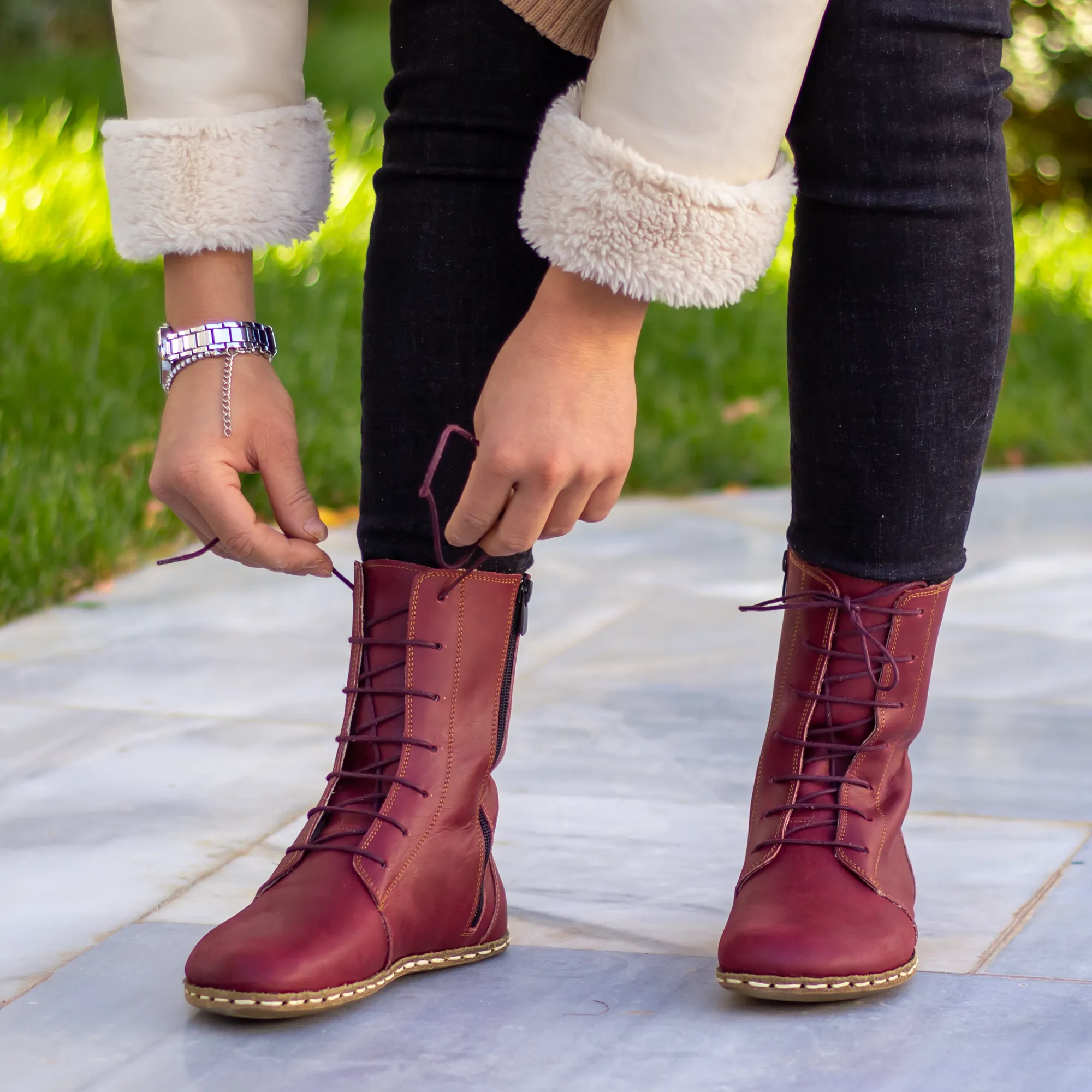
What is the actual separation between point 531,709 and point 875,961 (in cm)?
80

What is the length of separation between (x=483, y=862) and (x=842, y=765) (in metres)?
0.29

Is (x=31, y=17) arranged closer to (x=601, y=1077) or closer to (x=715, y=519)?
(x=715, y=519)

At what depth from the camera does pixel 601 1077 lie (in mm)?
1060

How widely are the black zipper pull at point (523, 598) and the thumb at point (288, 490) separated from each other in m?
0.16

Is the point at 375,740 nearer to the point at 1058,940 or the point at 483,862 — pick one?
the point at 483,862

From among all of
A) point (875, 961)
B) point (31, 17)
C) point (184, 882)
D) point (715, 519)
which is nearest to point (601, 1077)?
point (875, 961)

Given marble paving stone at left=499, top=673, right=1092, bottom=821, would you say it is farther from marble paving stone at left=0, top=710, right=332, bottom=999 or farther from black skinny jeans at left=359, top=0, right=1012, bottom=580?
black skinny jeans at left=359, top=0, right=1012, bottom=580

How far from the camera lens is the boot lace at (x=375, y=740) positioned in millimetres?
1210

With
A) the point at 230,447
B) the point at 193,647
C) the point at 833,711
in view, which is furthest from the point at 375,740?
the point at 193,647

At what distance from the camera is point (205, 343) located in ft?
3.96

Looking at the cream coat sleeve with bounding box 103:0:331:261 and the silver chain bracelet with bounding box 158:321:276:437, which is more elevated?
the cream coat sleeve with bounding box 103:0:331:261

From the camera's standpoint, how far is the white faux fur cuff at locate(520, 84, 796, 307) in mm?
1006

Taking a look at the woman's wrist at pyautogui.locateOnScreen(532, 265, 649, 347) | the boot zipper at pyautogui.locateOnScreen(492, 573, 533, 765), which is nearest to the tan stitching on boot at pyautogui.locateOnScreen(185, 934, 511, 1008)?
the boot zipper at pyautogui.locateOnScreen(492, 573, 533, 765)

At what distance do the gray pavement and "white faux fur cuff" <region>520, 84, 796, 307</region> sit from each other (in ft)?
1.71
